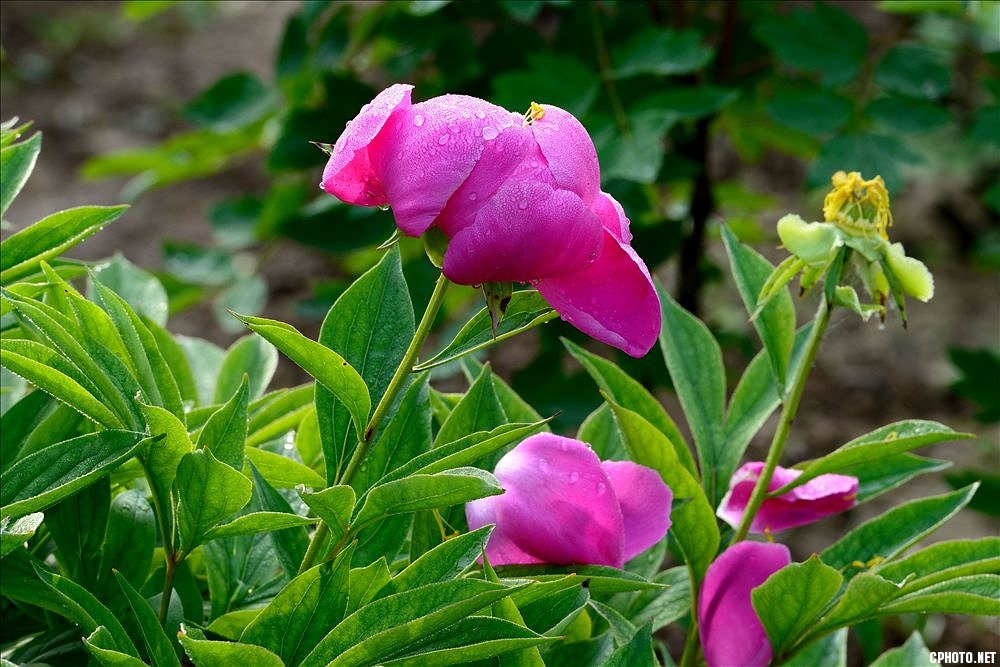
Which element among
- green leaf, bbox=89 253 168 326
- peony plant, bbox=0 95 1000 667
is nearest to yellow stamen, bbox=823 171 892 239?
peony plant, bbox=0 95 1000 667

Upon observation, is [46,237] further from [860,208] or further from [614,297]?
[860,208]

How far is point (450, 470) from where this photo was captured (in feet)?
1.53

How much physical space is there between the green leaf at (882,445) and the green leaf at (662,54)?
64cm

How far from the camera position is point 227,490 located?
494mm

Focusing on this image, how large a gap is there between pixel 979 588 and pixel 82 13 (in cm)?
365

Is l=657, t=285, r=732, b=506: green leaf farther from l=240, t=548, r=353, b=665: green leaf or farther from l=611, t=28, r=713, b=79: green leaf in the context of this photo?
l=611, t=28, r=713, b=79: green leaf

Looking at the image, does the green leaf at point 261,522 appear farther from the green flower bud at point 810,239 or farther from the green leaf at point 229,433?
the green flower bud at point 810,239

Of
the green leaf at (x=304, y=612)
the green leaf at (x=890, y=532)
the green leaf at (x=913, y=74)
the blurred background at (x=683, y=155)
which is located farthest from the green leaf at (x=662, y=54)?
the green leaf at (x=304, y=612)

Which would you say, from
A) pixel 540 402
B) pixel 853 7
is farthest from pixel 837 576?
pixel 853 7

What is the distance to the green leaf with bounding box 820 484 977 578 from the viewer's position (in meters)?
0.66

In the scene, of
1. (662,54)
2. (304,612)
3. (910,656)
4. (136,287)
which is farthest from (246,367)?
(662,54)

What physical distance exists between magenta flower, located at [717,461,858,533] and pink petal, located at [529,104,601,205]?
0.25 m

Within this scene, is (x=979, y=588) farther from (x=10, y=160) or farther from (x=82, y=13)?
(x=82, y=13)

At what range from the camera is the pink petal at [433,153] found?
0.46 metres
